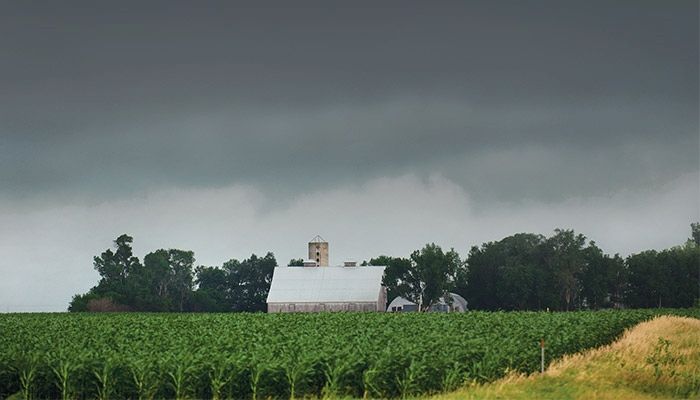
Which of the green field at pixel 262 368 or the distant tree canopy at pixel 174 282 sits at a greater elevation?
the distant tree canopy at pixel 174 282

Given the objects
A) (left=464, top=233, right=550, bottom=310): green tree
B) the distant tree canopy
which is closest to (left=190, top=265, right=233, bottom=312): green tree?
the distant tree canopy

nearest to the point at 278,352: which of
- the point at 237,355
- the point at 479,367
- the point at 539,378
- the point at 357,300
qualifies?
the point at 237,355

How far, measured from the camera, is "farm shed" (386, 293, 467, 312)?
117125 millimetres

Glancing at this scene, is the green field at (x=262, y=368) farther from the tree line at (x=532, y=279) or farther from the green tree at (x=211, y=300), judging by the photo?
the green tree at (x=211, y=300)

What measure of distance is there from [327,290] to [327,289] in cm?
16

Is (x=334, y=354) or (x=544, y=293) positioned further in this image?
(x=544, y=293)

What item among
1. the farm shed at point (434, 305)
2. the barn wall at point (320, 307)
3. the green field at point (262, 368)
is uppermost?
the farm shed at point (434, 305)

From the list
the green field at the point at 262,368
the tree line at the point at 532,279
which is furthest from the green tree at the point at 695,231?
the green field at the point at 262,368

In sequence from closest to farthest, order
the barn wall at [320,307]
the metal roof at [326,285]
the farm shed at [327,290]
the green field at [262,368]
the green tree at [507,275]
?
the green field at [262,368]
the barn wall at [320,307]
the farm shed at [327,290]
the metal roof at [326,285]
the green tree at [507,275]

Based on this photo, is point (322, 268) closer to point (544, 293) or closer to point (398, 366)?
point (544, 293)

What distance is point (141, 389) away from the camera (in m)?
26.5

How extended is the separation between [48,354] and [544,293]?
3583 inches

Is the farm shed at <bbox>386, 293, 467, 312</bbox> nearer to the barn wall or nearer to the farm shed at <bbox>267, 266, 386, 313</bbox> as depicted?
the farm shed at <bbox>267, 266, 386, 313</bbox>

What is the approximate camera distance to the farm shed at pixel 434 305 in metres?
117
